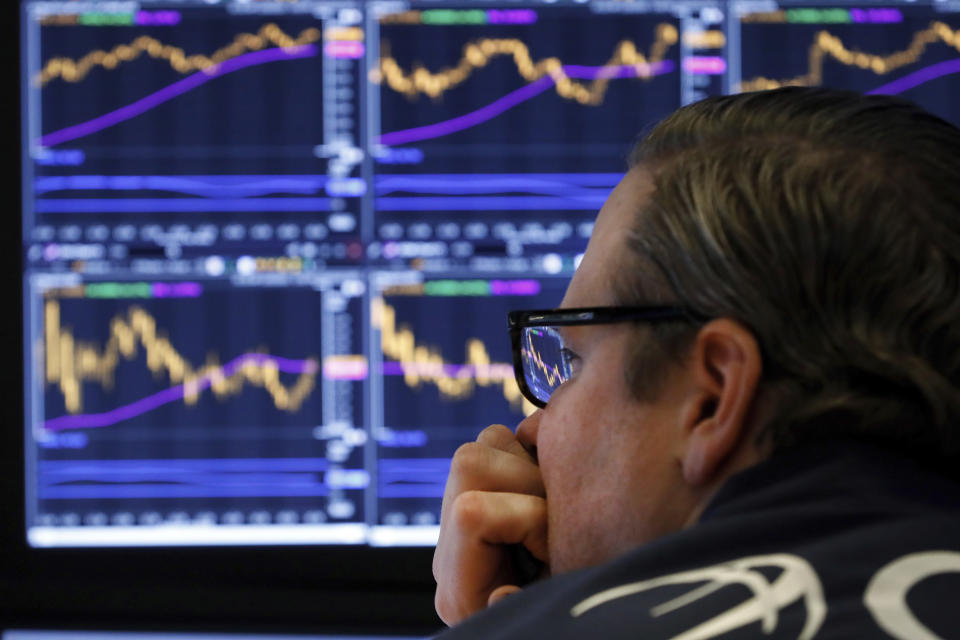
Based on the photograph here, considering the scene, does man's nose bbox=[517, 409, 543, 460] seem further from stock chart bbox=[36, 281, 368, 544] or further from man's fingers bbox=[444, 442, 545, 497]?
stock chart bbox=[36, 281, 368, 544]

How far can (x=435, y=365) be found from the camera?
130 centimetres

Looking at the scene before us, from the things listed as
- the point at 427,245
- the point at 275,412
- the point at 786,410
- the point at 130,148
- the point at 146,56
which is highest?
the point at 146,56

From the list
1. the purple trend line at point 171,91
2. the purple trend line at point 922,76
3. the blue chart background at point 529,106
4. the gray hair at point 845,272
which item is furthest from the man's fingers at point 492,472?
the purple trend line at point 922,76

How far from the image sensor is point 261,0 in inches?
51.1

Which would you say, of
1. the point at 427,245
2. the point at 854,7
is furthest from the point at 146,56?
the point at 854,7

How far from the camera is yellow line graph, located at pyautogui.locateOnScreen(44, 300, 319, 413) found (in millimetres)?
1298

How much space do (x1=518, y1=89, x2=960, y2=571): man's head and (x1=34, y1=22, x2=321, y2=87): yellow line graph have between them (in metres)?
0.77

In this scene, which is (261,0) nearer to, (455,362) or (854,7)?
(455,362)

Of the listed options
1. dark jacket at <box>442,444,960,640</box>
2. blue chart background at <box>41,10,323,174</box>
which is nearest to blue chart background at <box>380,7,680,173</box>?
blue chart background at <box>41,10,323,174</box>

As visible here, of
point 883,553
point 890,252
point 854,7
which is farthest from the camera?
point 854,7

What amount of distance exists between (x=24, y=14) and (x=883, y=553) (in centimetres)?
124

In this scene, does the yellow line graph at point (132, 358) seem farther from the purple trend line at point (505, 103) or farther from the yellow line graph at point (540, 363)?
the yellow line graph at point (540, 363)

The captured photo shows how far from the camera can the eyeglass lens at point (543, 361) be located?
74cm

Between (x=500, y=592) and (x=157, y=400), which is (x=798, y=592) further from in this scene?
(x=157, y=400)
